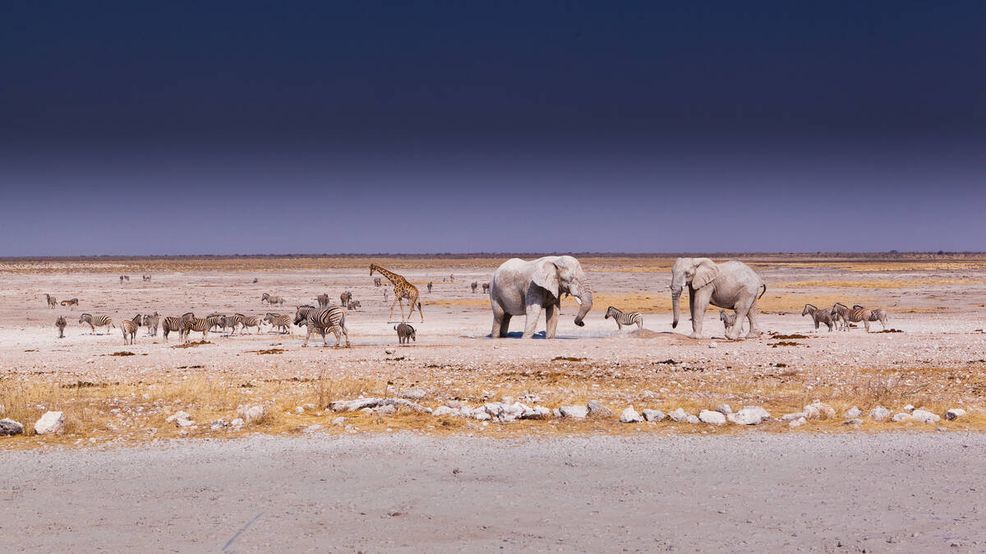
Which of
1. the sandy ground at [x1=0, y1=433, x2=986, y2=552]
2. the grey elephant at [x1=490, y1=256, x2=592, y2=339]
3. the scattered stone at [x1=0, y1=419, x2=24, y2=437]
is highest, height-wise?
the grey elephant at [x1=490, y1=256, x2=592, y2=339]

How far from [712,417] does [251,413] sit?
6083mm

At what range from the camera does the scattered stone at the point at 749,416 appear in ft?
37.3

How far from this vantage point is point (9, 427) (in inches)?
433

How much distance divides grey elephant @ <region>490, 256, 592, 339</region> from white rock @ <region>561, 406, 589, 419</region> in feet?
39.7

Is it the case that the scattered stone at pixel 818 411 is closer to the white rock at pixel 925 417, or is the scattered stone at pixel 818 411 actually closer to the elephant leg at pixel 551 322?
→ the white rock at pixel 925 417

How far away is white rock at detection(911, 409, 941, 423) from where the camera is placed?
37.3 ft

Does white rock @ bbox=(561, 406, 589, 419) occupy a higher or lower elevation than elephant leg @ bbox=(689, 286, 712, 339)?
lower

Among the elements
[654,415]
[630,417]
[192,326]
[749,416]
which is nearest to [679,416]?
[654,415]

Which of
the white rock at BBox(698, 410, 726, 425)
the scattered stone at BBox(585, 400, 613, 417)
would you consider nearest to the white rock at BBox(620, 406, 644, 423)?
the scattered stone at BBox(585, 400, 613, 417)

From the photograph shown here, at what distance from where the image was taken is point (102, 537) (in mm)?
7266

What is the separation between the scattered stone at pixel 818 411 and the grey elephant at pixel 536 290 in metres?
12.5

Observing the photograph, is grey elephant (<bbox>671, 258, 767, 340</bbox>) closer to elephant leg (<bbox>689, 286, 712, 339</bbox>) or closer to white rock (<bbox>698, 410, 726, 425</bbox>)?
elephant leg (<bbox>689, 286, 712, 339</bbox>)

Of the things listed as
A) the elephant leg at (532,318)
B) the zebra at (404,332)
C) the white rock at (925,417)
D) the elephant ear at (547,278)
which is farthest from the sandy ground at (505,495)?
the elephant leg at (532,318)

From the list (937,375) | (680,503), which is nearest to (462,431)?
(680,503)
